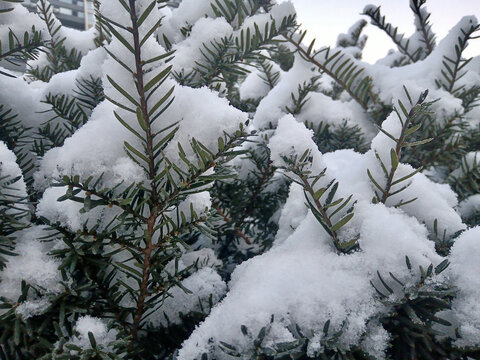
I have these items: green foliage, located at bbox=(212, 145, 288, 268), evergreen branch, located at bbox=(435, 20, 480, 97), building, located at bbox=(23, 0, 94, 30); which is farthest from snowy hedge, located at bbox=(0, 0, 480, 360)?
building, located at bbox=(23, 0, 94, 30)

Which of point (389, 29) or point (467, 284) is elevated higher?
point (389, 29)

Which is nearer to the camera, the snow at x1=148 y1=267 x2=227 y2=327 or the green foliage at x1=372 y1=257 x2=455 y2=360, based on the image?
the green foliage at x1=372 y1=257 x2=455 y2=360

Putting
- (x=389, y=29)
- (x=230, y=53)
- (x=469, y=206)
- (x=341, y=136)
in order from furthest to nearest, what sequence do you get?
(x=389, y=29), (x=341, y=136), (x=469, y=206), (x=230, y=53)

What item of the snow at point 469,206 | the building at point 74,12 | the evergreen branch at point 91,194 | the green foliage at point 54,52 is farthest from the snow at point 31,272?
the building at point 74,12

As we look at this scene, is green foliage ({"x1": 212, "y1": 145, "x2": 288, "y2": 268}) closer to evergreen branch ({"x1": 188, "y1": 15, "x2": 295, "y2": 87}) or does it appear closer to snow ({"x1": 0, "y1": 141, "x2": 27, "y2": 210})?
evergreen branch ({"x1": 188, "y1": 15, "x2": 295, "y2": 87})

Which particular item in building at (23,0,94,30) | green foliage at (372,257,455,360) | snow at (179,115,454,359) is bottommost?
green foliage at (372,257,455,360)

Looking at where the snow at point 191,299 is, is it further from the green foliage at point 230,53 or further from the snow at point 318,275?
the green foliage at point 230,53

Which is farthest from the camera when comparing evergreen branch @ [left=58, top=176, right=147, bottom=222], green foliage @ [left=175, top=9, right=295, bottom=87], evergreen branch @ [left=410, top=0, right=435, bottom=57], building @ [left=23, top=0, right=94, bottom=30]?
building @ [left=23, top=0, right=94, bottom=30]

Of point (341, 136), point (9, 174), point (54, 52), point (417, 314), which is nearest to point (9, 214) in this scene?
point (9, 174)

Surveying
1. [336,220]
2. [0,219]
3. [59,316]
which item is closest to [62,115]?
[0,219]

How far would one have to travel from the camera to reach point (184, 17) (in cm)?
79

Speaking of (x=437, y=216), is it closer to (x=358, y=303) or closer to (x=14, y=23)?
(x=358, y=303)

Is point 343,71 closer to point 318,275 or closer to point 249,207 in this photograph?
point 249,207

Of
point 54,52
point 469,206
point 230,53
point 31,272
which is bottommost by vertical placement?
point 469,206
